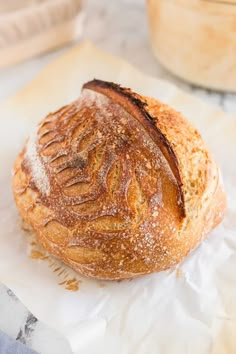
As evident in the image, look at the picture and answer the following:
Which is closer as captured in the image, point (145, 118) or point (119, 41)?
point (145, 118)

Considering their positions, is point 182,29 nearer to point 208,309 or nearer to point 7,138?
point 7,138

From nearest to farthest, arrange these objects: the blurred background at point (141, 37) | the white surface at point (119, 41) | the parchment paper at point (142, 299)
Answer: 1. the parchment paper at point (142, 299)
2. the blurred background at point (141, 37)
3. the white surface at point (119, 41)

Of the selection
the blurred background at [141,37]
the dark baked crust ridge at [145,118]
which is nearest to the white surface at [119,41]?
the blurred background at [141,37]

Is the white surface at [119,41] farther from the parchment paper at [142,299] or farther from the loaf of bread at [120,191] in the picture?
the loaf of bread at [120,191]

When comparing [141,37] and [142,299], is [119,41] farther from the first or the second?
[142,299]

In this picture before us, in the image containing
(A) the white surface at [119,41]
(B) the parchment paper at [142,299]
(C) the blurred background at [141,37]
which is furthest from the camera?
(A) the white surface at [119,41]

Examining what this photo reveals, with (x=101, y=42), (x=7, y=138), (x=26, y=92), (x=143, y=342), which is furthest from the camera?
(x=101, y=42)

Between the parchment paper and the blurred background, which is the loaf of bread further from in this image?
the blurred background

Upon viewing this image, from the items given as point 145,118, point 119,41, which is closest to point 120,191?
point 145,118

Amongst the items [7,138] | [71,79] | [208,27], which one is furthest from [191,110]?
[7,138]
